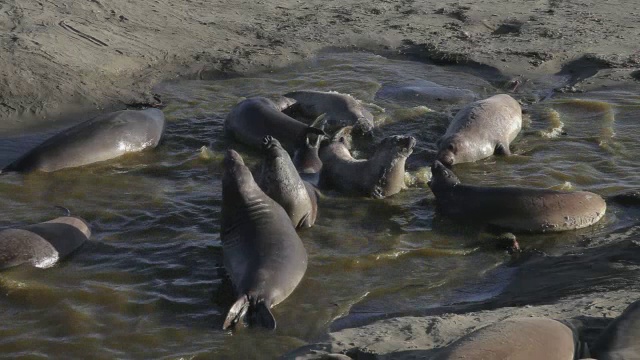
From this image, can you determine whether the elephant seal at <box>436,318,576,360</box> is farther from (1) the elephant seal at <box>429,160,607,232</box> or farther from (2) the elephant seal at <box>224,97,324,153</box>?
(2) the elephant seal at <box>224,97,324,153</box>

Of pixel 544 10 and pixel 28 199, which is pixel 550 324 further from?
pixel 544 10

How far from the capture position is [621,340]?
485cm

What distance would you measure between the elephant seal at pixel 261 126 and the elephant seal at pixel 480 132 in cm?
125

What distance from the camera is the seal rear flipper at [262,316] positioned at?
5715mm

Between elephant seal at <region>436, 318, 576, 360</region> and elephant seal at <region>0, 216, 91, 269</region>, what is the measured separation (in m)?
3.17

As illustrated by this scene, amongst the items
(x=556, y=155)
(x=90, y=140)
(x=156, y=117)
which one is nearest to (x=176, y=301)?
(x=90, y=140)

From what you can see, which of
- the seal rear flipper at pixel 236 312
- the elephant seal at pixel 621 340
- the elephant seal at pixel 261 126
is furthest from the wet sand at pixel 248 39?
the elephant seal at pixel 621 340

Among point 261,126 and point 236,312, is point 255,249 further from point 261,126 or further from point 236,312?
point 261,126

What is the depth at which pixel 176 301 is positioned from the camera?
6168 mm

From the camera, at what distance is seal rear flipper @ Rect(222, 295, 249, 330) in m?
5.72

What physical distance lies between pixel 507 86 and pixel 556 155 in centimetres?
218

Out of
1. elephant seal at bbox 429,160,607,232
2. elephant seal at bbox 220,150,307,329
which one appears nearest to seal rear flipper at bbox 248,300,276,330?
elephant seal at bbox 220,150,307,329

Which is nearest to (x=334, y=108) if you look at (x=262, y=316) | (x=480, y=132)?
(x=480, y=132)

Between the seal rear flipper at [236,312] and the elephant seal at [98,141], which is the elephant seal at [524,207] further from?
the elephant seal at [98,141]
